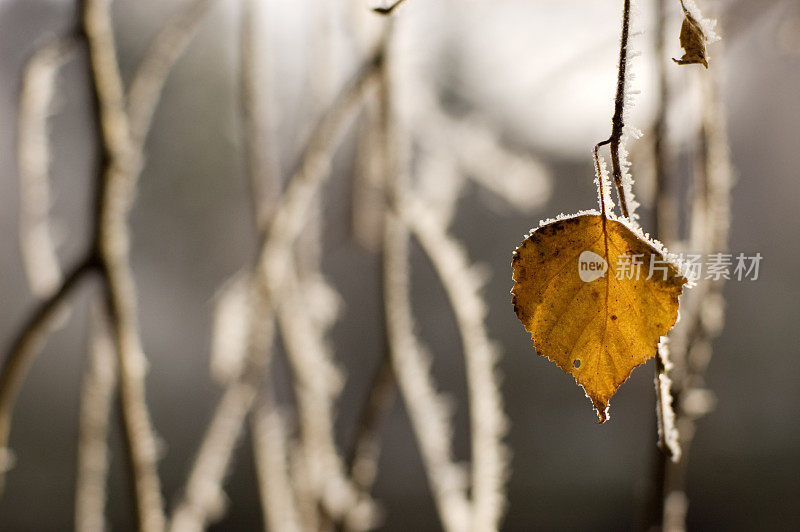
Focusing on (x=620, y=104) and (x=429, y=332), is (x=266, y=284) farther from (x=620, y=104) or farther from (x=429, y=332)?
(x=429, y=332)

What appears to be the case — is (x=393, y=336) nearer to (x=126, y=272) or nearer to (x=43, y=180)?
(x=126, y=272)

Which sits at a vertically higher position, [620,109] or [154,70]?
[154,70]

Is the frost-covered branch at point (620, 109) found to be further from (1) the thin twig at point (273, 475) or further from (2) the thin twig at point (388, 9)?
(1) the thin twig at point (273, 475)

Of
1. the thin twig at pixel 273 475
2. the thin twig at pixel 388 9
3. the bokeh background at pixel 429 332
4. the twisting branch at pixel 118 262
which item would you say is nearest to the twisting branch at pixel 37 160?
the twisting branch at pixel 118 262

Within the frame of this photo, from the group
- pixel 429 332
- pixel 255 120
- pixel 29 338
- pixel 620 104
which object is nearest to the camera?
pixel 620 104

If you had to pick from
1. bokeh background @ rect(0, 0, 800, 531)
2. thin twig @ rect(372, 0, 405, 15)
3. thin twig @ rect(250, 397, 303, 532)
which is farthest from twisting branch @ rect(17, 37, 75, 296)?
bokeh background @ rect(0, 0, 800, 531)

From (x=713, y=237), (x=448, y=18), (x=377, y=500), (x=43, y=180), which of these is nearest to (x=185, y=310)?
(x=377, y=500)

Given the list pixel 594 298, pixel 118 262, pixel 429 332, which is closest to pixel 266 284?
pixel 118 262
